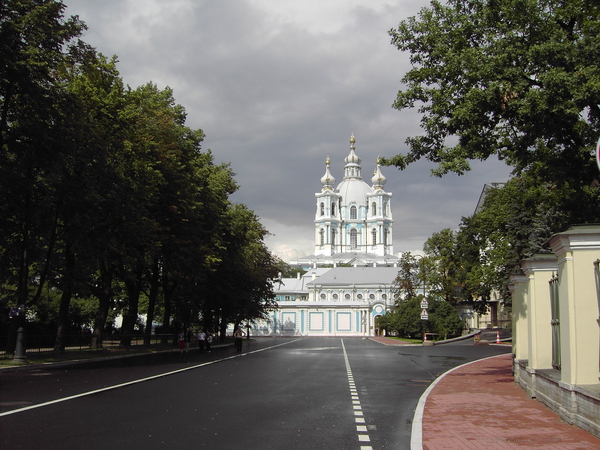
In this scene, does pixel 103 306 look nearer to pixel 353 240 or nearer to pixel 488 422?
pixel 488 422

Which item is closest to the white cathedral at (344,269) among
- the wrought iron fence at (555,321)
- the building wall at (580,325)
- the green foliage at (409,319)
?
the green foliage at (409,319)

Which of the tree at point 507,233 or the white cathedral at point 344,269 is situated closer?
the tree at point 507,233

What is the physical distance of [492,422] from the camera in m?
10.4

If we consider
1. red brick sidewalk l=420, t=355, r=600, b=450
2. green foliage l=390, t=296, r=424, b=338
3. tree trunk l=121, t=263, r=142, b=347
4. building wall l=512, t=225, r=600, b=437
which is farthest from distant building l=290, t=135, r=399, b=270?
building wall l=512, t=225, r=600, b=437

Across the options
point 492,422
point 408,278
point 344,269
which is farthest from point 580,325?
point 344,269

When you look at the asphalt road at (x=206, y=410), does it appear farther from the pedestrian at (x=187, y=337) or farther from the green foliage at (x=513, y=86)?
the pedestrian at (x=187, y=337)

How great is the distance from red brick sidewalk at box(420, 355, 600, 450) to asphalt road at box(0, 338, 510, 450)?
0.54 meters

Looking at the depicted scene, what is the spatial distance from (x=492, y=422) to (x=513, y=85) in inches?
367

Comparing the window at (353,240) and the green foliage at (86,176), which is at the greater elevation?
the window at (353,240)

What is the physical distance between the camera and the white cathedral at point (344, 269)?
299ft

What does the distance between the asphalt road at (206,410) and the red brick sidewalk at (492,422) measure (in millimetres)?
541

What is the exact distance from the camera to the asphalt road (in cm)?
854

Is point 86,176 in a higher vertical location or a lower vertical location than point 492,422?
higher

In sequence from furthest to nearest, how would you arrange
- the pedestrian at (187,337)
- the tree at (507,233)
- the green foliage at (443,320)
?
the green foliage at (443,320) → the tree at (507,233) → the pedestrian at (187,337)
